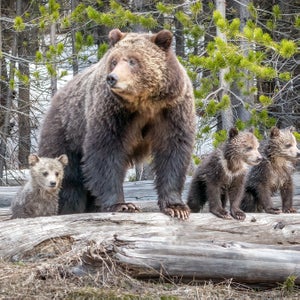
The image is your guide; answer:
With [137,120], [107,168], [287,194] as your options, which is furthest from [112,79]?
[287,194]

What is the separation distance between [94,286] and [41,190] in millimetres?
1770

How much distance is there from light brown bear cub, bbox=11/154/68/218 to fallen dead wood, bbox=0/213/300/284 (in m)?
0.76

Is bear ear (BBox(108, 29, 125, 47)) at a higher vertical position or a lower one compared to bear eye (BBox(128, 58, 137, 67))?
higher

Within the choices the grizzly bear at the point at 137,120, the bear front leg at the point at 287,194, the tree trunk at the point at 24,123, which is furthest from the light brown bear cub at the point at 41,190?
the tree trunk at the point at 24,123

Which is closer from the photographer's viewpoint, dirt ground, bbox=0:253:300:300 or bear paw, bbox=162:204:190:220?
dirt ground, bbox=0:253:300:300

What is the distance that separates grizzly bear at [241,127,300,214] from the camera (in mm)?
7668

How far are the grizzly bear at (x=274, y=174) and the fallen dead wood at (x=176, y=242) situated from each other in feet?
2.59

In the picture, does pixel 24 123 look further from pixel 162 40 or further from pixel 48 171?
pixel 162 40

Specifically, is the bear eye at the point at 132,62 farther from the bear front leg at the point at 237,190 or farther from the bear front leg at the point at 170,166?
the bear front leg at the point at 237,190

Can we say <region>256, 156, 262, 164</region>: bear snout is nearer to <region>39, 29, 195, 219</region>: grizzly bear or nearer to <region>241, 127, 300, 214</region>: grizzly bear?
<region>241, 127, 300, 214</region>: grizzly bear

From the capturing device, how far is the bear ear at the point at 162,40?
6715 mm

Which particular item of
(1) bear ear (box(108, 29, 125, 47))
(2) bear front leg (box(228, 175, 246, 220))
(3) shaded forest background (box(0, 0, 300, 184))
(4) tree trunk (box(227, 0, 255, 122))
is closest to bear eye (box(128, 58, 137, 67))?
(1) bear ear (box(108, 29, 125, 47))

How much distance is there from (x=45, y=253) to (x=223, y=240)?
1.52 metres

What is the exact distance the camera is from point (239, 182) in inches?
282
